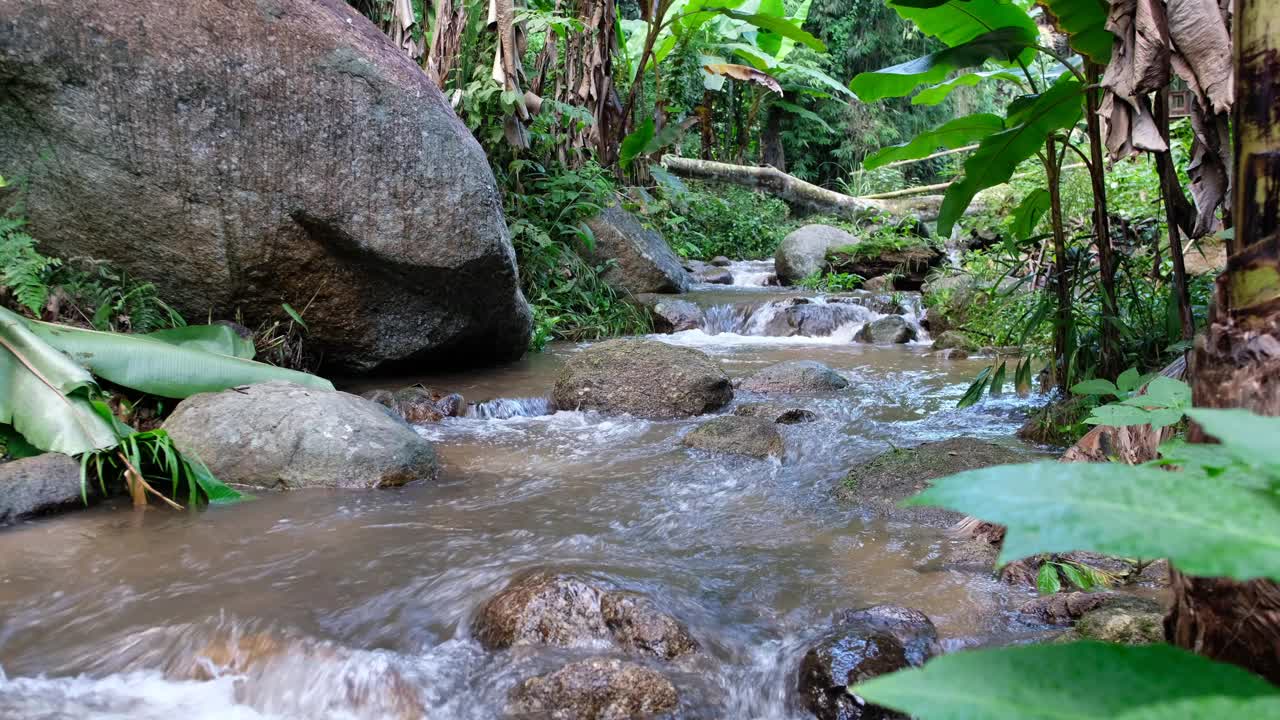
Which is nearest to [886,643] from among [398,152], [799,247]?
[398,152]

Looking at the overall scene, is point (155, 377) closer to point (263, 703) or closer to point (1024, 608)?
point (263, 703)

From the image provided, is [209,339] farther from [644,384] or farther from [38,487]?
[644,384]

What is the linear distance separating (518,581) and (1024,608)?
1.59m

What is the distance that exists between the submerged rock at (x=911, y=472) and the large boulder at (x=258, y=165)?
3151 millimetres

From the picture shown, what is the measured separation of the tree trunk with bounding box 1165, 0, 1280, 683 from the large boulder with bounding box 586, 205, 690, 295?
9052 mm

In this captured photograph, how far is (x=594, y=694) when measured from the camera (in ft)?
7.57

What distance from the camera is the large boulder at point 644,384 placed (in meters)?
5.86

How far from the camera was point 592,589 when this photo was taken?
274cm

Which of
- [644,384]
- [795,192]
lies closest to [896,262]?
[795,192]

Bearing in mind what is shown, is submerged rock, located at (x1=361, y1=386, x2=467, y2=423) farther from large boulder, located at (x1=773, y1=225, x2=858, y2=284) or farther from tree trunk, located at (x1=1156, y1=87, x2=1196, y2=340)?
large boulder, located at (x1=773, y1=225, x2=858, y2=284)

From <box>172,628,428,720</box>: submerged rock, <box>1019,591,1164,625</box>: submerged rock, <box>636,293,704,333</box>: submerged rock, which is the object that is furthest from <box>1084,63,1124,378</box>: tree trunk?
<box>636,293,704,333</box>: submerged rock

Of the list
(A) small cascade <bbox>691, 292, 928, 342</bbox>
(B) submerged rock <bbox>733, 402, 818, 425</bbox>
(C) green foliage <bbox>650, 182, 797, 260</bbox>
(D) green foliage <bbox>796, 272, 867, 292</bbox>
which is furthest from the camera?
(C) green foliage <bbox>650, 182, 797, 260</bbox>

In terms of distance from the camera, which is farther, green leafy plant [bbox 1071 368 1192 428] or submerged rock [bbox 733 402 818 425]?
submerged rock [bbox 733 402 818 425]

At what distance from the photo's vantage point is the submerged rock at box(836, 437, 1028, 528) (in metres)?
3.73
